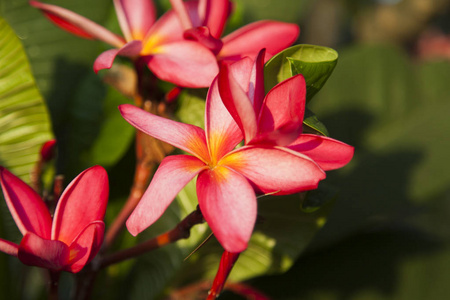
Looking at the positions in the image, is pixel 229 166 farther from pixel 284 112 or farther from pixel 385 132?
pixel 385 132

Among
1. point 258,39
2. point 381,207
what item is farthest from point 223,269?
point 381,207

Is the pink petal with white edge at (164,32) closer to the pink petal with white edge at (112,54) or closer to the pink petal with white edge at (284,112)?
the pink petal with white edge at (112,54)

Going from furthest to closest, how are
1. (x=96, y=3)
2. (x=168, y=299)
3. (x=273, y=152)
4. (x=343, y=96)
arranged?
1. (x=343, y=96)
2. (x=96, y=3)
3. (x=168, y=299)
4. (x=273, y=152)

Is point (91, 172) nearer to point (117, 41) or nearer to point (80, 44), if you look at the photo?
point (117, 41)

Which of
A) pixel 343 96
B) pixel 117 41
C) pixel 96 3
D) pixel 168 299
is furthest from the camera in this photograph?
pixel 343 96

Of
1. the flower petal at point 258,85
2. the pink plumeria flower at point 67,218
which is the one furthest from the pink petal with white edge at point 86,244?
the flower petal at point 258,85

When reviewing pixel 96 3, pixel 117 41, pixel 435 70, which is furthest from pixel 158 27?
pixel 435 70
